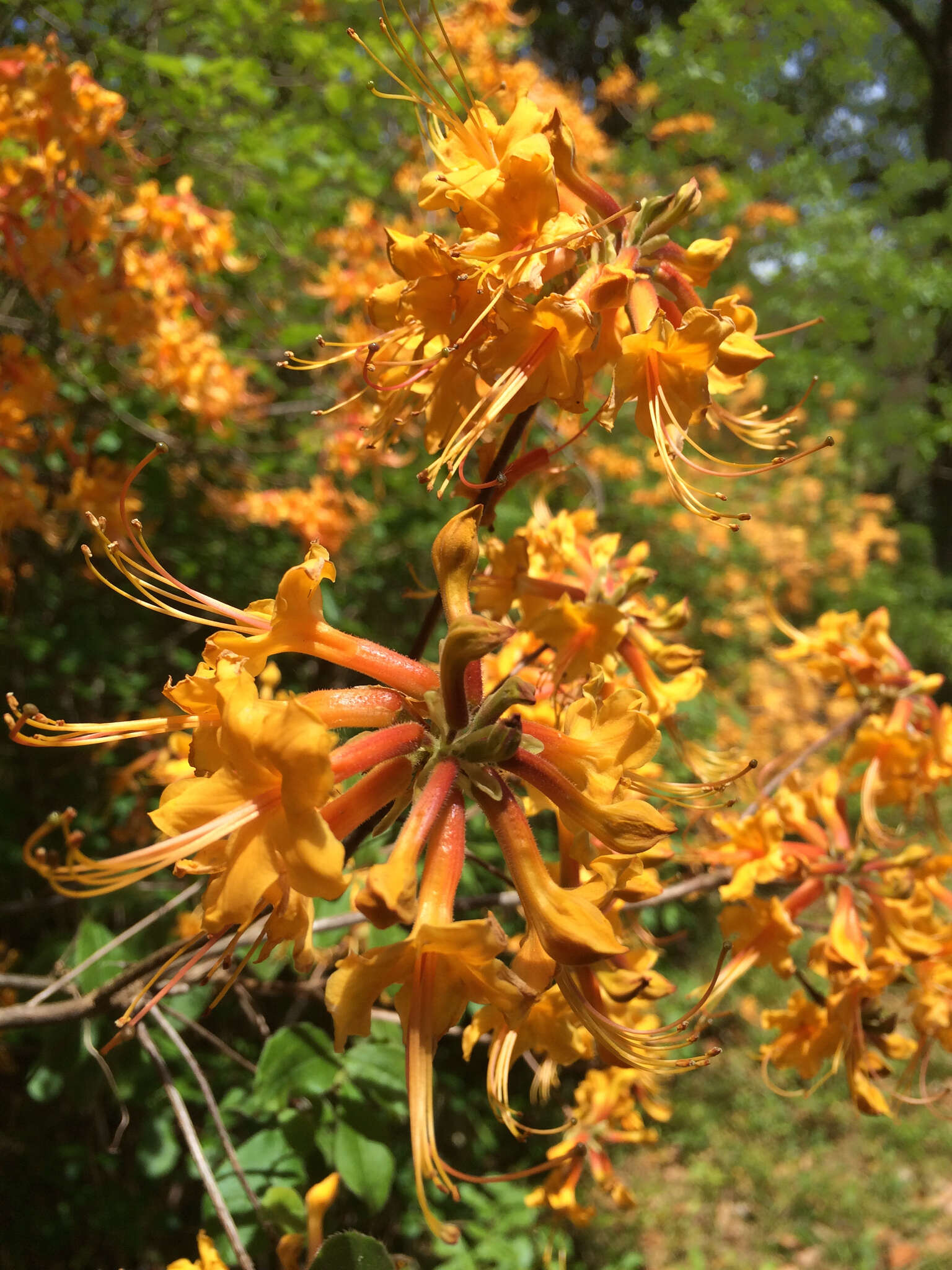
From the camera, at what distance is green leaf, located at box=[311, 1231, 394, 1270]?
0.88 m

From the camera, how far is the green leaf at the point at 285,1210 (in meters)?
1.28

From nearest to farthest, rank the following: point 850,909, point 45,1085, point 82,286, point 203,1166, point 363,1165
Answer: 1. point 203,1166
2. point 363,1165
3. point 850,909
4. point 45,1085
5. point 82,286

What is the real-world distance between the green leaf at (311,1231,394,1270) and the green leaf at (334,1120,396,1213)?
52 centimetres

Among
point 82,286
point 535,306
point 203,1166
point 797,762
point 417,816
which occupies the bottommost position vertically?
point 203,1166

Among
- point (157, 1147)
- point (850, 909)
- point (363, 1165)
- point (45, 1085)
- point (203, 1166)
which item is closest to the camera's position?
point (203, 1166)

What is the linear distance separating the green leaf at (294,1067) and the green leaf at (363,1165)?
10 centimetres

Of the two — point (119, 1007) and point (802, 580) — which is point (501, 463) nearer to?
point (119, 1007)

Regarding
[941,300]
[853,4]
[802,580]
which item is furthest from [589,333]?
[853,4]

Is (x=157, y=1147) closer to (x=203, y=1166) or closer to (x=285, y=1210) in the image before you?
(x=285, y=1210)

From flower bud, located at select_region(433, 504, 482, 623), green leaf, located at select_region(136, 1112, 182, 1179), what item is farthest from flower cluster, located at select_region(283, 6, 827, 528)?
green leaf, located at select_region(136, 1112, 182, 1179)

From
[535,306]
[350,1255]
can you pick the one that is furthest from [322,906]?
[535,306]

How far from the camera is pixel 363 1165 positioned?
1.41 meters

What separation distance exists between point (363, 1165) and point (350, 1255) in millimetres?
575

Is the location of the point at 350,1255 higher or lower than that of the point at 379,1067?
higher
